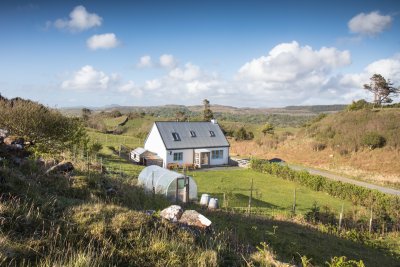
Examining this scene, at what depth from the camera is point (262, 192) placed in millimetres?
24906

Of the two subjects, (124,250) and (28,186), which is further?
(28,186)

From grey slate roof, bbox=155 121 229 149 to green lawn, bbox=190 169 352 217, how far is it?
18.6 feet

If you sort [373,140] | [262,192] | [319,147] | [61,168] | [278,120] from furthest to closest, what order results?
[278,120] → [319,147] → [373,140] → [262,192] → [61,168]

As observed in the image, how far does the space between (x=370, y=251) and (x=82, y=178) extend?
11721 millimetres

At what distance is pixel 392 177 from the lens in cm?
3209

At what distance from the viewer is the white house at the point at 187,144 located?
36906 mm

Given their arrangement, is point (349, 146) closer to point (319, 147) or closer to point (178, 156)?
point (319, 147)

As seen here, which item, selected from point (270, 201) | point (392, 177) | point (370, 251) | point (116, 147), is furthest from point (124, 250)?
point (116, 147)

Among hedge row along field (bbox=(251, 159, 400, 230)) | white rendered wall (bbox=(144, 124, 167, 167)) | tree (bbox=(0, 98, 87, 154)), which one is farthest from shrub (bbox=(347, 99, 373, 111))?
tree (bbox=(0, 98, 87, 154))

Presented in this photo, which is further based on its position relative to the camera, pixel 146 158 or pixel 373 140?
pixel 373 140

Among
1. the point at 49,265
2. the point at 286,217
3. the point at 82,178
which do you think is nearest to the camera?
the point at 49,265

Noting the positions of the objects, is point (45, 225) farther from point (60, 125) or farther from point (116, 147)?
point (116, 147)

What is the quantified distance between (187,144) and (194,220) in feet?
101

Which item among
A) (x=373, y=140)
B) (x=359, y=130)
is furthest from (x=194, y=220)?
(x=359, y=130)
